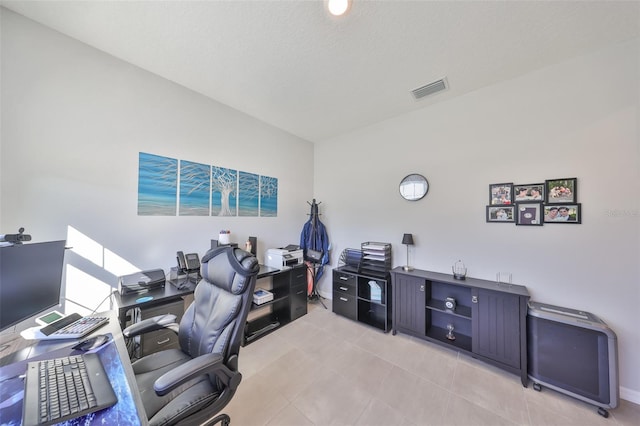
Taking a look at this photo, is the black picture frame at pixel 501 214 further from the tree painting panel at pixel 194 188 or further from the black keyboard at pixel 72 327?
the black keyboard at pixel 72 327

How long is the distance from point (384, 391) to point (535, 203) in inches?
90.6

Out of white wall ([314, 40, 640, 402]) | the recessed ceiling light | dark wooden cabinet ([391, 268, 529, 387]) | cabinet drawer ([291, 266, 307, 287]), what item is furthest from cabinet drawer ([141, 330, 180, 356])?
the recessed ceiling light

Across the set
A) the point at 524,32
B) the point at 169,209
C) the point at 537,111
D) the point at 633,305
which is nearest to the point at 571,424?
the point at 633,305

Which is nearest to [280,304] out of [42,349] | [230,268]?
[230,268]

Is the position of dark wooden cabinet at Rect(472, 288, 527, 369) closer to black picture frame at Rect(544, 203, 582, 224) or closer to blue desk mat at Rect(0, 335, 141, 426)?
black picture frame at Rect(544, 203, 582, 224)

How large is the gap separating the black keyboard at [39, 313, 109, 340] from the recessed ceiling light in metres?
2.58

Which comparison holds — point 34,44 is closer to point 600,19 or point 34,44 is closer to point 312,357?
point 312,357

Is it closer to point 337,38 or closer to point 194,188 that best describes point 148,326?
point 194,188

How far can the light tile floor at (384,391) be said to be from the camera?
1557 millimetres

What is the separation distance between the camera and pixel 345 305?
3033mm

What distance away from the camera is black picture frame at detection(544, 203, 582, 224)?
194 centimetres

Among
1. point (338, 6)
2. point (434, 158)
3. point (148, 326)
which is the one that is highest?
point (338, 6)

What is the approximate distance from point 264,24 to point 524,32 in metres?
2.11

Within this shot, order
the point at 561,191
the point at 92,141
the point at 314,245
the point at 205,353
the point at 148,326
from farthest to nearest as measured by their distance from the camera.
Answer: the point at 314,245 < the point at 561,191 < the point at 92,141 < the point at 148,326 < the point at 205,353
